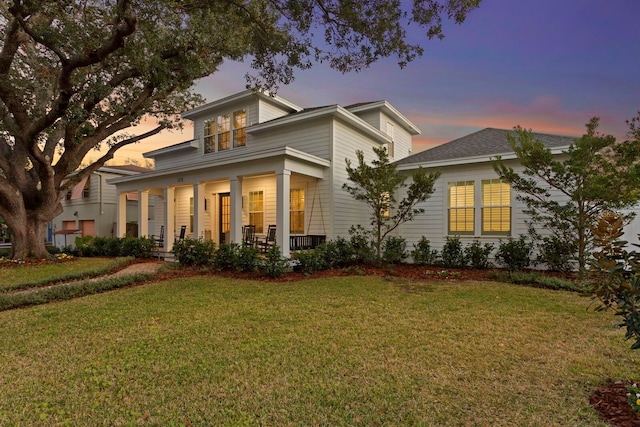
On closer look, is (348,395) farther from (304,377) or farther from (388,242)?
(388,242)

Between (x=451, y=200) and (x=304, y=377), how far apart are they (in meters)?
9.18

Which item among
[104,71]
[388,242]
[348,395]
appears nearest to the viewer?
[348,395]

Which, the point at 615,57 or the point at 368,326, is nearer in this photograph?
the point at 368,326

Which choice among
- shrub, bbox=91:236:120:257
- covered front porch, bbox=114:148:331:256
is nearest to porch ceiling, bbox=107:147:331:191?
covered front porch, bbox=114:148:331:256

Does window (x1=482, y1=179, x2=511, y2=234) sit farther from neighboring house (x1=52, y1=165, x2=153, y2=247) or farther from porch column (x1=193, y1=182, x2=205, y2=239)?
neighboring house (x1=52, y1=165, x2=153, y2=247)


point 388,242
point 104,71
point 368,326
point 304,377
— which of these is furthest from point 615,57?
point 104,71

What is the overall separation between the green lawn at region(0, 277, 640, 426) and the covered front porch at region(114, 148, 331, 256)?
Result: 431cm

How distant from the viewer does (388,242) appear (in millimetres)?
10641

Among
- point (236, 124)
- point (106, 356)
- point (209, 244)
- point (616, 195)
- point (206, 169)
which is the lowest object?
point (106, 356)

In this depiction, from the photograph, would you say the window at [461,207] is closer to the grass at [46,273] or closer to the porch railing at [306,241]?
the porch railing at [306,241]

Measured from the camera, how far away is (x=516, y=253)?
8.94 meters

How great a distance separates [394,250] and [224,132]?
8.70 m

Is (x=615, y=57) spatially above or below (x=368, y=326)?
above

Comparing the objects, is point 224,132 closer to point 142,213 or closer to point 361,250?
point 142,213
